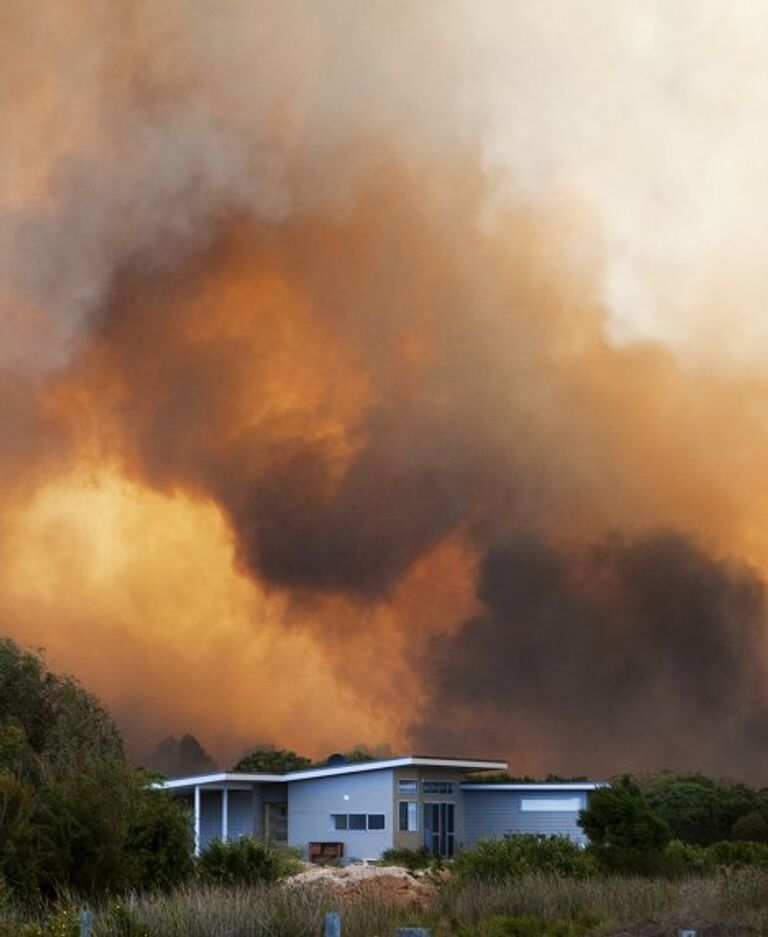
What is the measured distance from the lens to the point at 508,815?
67188 mm

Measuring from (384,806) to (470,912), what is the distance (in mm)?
37400

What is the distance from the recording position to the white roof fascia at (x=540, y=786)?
212 ft

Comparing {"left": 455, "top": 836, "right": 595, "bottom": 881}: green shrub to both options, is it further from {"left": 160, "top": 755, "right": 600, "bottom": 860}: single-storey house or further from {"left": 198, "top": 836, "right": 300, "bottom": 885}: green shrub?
{"left": 160, "top": 755, "right": 600, "bottom": 860}: single-storey house

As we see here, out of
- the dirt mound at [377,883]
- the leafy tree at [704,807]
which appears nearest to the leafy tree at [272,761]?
the leafy tree at [704,807]

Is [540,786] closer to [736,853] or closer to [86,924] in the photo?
[736,853]

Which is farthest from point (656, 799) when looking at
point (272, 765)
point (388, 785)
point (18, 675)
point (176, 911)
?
point (176, 911)

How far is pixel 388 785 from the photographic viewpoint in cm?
6519

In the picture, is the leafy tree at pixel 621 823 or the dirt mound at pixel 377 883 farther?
the leafy tree at pixel 621 823

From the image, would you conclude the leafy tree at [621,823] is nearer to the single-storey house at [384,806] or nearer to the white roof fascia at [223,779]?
the single-storey house at [384,806]

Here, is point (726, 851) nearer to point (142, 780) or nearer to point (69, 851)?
point (142, 780)

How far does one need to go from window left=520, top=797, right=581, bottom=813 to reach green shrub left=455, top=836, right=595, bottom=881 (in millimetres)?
24278

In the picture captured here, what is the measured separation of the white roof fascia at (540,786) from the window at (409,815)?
12.1 feet

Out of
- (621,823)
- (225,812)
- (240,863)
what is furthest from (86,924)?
(225,812)

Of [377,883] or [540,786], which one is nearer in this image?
[377,883]
